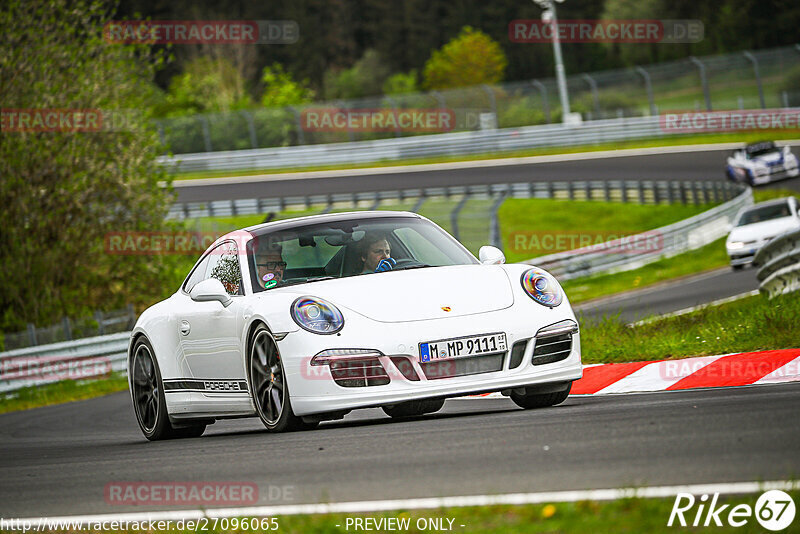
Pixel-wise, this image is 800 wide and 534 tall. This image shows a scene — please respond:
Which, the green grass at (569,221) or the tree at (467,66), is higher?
the tree at (467,66)

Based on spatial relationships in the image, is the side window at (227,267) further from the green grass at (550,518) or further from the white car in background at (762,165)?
the white car in background at (762,165)

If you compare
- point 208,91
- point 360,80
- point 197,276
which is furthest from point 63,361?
point 360,80

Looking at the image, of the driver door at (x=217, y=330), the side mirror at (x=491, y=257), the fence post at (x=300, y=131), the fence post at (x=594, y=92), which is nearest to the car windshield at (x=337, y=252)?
the side mirror at (x=491, y=257)

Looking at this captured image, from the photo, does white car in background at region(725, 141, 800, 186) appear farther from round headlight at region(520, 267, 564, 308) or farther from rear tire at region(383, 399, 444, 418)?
round headlight at region(520, 267, 564, 308)

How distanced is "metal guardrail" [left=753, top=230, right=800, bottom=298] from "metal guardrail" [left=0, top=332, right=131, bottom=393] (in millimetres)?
10586

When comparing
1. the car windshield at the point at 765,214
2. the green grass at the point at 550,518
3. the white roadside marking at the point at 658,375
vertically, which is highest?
the green grass at the point at 550,518

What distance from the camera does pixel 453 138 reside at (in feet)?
164

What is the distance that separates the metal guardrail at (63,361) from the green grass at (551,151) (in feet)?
82.4

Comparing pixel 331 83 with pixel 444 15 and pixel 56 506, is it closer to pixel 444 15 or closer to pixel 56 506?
pixel 444 15

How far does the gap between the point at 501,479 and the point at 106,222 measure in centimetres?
1884

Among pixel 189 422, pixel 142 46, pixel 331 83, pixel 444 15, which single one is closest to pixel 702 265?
pixel 142 46

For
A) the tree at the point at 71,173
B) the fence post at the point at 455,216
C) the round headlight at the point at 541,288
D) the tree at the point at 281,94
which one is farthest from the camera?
the tree at the point at 281,94

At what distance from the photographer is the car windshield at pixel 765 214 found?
77.5ft

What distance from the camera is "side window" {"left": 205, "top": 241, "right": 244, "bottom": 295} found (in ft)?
27.6
